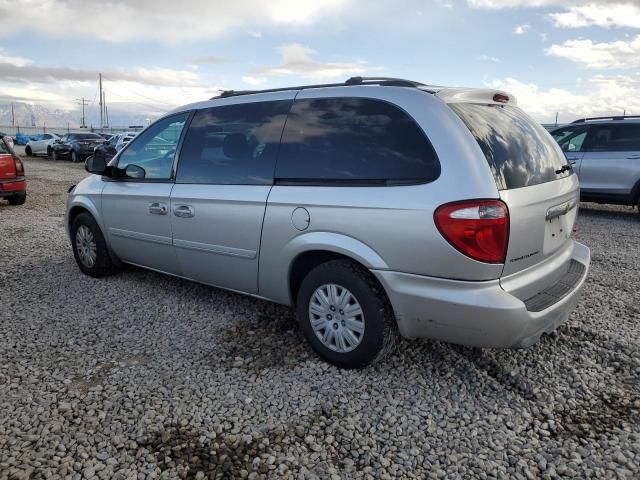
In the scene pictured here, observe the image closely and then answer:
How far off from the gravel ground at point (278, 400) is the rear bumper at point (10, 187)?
628cm

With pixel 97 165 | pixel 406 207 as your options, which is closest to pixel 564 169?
pixel 406 207

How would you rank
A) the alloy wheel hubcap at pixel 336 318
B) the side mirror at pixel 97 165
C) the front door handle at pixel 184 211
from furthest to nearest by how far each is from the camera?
the side mirror at pixel 97 165 → the front door handle at pixel 184 211 → the alloy wheel hubcap at pixel 336 318

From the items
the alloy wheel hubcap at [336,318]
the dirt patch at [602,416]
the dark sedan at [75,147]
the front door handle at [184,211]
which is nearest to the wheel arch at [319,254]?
the alloy wheel hubcap at [336,318]

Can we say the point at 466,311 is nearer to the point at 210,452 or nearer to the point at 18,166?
the point at 210,452

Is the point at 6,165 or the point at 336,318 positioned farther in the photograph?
the point at 6,165

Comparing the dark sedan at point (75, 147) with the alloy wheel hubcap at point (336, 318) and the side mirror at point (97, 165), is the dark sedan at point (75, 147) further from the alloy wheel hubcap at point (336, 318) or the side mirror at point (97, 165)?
the alloy wheel hubcap at point (336, 318)

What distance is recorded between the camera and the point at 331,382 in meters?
3.10

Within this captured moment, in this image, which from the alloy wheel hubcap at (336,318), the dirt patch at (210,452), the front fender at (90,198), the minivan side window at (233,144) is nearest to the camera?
the dirt patch at (210,452)

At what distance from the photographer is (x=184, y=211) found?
3.96m

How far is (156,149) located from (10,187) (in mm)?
6926

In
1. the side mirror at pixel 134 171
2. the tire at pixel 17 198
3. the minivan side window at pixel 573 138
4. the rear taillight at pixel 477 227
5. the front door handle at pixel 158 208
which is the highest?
the minivan side window at pixel 573 138

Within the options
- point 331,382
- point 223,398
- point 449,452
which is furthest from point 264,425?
point 449,452

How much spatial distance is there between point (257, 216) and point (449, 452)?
6.26 feet

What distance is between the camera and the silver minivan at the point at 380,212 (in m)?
2.66
